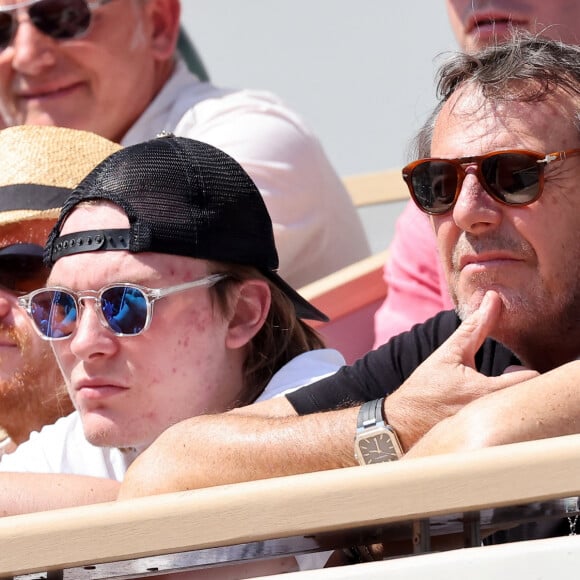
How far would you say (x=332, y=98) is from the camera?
4676 mm

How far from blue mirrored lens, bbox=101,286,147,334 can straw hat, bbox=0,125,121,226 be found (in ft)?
1.53

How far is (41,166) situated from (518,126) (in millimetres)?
999

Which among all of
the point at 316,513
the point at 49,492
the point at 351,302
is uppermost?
the point at 316,513

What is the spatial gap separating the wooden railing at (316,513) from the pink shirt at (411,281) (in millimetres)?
1365

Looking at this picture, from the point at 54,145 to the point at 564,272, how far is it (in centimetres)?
109

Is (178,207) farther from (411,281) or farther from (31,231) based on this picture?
(411,281)

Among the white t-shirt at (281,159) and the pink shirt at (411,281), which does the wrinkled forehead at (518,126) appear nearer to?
the pink shirt at (411,281)

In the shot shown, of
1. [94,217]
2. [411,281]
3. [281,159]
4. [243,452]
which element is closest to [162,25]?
[281,159]

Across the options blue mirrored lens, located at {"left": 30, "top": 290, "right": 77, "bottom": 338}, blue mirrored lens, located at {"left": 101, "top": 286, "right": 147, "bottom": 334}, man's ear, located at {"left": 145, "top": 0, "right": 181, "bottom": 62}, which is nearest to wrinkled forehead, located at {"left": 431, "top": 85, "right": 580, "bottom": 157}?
blue mirrored lens, located at {"left": 101, "top": 286, "right": 147, "bottom": 334}

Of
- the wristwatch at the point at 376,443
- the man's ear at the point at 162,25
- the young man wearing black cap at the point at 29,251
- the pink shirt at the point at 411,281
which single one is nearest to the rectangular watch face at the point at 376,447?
the wristwatch at the point at 376,443

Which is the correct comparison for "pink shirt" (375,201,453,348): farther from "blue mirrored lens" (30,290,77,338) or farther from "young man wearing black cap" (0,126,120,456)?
"blue mirrored lens" (30,290,77,338)

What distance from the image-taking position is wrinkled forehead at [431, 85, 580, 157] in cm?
183

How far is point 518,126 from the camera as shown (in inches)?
72.6

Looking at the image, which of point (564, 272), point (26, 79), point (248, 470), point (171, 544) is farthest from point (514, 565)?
point (26, 79)
